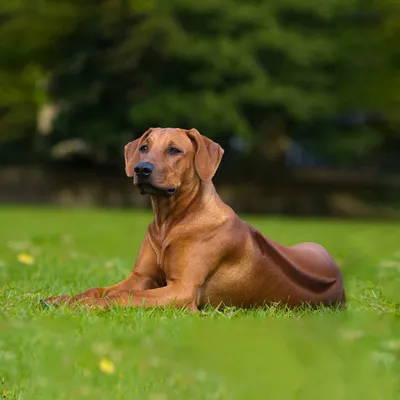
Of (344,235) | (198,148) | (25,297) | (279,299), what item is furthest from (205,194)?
(344,235)

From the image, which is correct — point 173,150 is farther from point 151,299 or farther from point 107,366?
point 107,366

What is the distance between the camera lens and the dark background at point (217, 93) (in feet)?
90.2

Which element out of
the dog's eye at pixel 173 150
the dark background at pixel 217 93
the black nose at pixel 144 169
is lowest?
the dark background at pixel 217 93

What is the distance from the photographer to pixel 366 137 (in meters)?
30.1

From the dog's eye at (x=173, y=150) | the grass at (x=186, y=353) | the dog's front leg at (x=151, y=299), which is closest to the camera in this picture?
the grass at (x=186, y=353)

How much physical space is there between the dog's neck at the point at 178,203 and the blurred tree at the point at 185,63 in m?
20.1

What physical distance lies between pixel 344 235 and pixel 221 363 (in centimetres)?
1343

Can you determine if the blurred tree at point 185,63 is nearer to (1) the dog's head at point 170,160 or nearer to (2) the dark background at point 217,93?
(2) the dark background at point 217,93

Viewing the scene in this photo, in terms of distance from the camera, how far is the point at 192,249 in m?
6.62

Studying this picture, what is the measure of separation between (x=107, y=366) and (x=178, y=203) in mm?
2076

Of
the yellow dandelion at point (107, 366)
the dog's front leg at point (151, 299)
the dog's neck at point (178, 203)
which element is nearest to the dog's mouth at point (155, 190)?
the dog's neck at point (178, 203)

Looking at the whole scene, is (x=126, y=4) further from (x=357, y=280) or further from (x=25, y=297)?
(x=25, y=297)

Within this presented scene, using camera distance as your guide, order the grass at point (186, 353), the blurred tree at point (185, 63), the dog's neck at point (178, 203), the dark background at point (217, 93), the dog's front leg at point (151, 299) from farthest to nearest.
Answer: the dark background at point (217, 93) → the blurred tree at point (185, 63) → the dog's neck at point (178, 203) → the dog's front leg at point (151, 299) → the grass at point (186, 353)

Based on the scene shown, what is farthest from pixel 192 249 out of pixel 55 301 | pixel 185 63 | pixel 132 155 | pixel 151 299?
pixel 185 63
